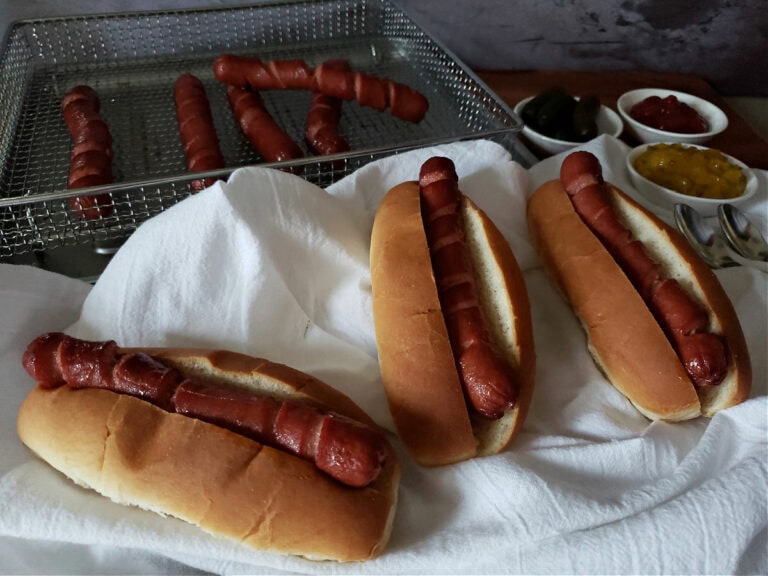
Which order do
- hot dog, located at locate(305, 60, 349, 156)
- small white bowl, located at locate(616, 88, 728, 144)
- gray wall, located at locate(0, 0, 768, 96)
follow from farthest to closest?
gray wall, located at locate(0, 0, 768, 96) → small white bowl, located at locate(616, 88, 728, 144) → hot dog, located at locate(305, 60, 349, 156)

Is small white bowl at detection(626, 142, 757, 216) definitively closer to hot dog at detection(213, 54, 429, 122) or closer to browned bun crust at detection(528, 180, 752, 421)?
browned bun crust at detection(528, 180, 752, 421)

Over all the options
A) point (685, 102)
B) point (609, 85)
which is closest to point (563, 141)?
point (685, 102)

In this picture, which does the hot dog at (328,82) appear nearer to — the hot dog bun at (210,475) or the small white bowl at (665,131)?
the small white bowl at (665,131)

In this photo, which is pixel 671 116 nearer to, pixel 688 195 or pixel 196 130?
pixel 688 195

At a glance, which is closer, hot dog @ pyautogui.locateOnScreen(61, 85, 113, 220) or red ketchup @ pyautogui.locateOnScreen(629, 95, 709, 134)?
hot dog @ pyautogui.locateOnScreen(61, 85, 113, 220)

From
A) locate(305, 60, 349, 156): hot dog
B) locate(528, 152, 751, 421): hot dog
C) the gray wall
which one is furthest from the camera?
the gray wall

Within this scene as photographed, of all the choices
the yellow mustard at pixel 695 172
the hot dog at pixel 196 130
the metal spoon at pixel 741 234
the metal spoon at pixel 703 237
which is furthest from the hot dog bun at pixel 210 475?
the yellow mustard at pixel 695 172

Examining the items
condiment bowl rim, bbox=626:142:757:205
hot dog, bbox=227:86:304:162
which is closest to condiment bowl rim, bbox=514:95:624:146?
condiment bowl rim, bbox=626:142:757:205
